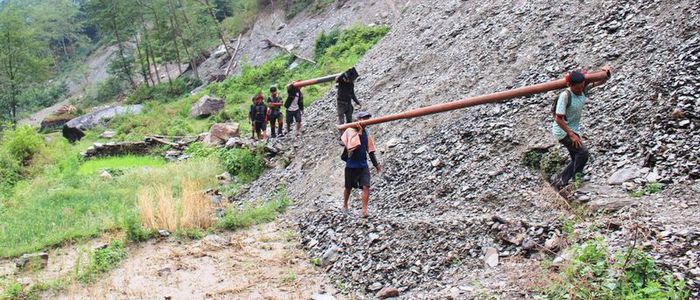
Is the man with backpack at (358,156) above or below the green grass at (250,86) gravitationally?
above

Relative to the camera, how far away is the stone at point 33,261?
784 cm

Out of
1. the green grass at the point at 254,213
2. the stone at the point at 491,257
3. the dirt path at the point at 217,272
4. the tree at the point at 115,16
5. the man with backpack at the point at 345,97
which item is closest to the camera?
the stone at the point at 491,257

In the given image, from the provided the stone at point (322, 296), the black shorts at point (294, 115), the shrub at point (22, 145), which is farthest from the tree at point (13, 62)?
the stone at point (322, 296)

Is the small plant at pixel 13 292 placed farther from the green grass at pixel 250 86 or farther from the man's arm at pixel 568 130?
the green grass at pixel 250 86

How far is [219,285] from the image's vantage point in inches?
269

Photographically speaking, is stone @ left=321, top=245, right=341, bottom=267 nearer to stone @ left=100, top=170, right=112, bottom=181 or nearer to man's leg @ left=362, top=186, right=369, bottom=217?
man's leg @ left=362, top=186, right=369, bottom=217

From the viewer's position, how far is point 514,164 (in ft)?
22.9

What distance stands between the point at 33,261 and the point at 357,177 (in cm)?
464

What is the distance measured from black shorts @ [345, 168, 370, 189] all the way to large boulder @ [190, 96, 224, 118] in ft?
55.1

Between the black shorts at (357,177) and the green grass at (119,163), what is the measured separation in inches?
400

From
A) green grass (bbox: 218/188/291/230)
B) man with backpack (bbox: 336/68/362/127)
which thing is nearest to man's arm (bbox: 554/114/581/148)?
green grass (bbox: 218/188/291/230)

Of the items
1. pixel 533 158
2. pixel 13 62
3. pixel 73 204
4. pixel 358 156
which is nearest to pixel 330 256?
pixel 358 156

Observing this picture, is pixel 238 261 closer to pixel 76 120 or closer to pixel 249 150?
pixel 249 150

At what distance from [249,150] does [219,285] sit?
243 inches
